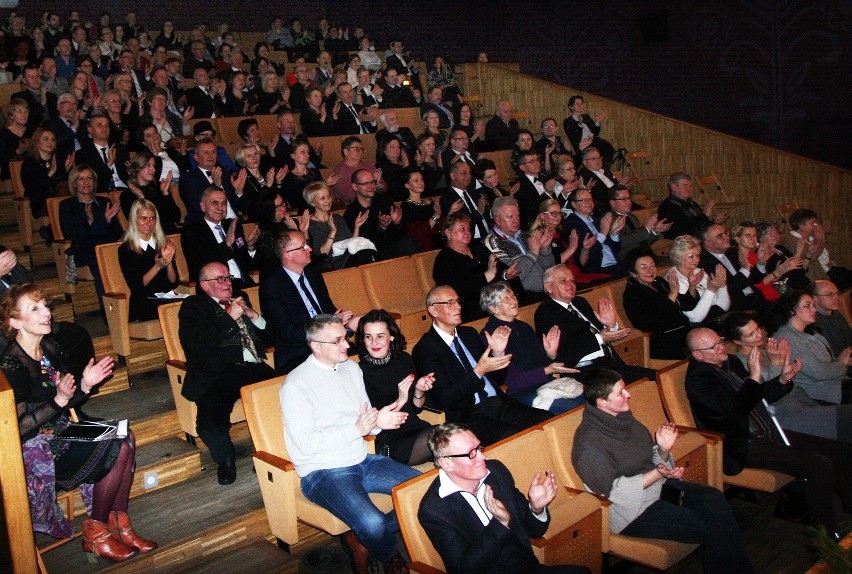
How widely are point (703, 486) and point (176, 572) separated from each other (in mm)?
1844

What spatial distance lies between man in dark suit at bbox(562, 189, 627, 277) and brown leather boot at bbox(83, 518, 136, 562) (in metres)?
3.12

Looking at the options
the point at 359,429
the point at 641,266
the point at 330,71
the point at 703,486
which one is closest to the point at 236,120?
the point at 330,71

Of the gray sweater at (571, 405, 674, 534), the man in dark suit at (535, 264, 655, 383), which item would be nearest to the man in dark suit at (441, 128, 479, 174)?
the man in dark suit at (535, 264, 655, 383)

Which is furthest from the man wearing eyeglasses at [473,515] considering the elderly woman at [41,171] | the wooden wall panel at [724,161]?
the wooden wall panel at [724,161]

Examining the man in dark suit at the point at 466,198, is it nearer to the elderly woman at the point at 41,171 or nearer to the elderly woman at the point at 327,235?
the elderly woman at the point at 327,235

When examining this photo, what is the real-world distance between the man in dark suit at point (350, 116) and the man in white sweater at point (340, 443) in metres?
4.12

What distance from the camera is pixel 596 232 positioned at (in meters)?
5.03

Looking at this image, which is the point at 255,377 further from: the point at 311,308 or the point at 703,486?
the point at 703,486

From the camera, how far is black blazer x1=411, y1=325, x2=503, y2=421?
10.0 feet

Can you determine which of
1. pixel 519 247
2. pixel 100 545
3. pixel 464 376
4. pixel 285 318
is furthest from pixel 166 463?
pixel 519 247

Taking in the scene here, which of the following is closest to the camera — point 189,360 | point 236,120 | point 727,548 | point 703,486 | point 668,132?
point 727,548

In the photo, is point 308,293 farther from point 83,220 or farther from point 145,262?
point 83,220

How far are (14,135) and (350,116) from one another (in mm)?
2670

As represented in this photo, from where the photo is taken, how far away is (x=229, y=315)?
3334 millimetres
